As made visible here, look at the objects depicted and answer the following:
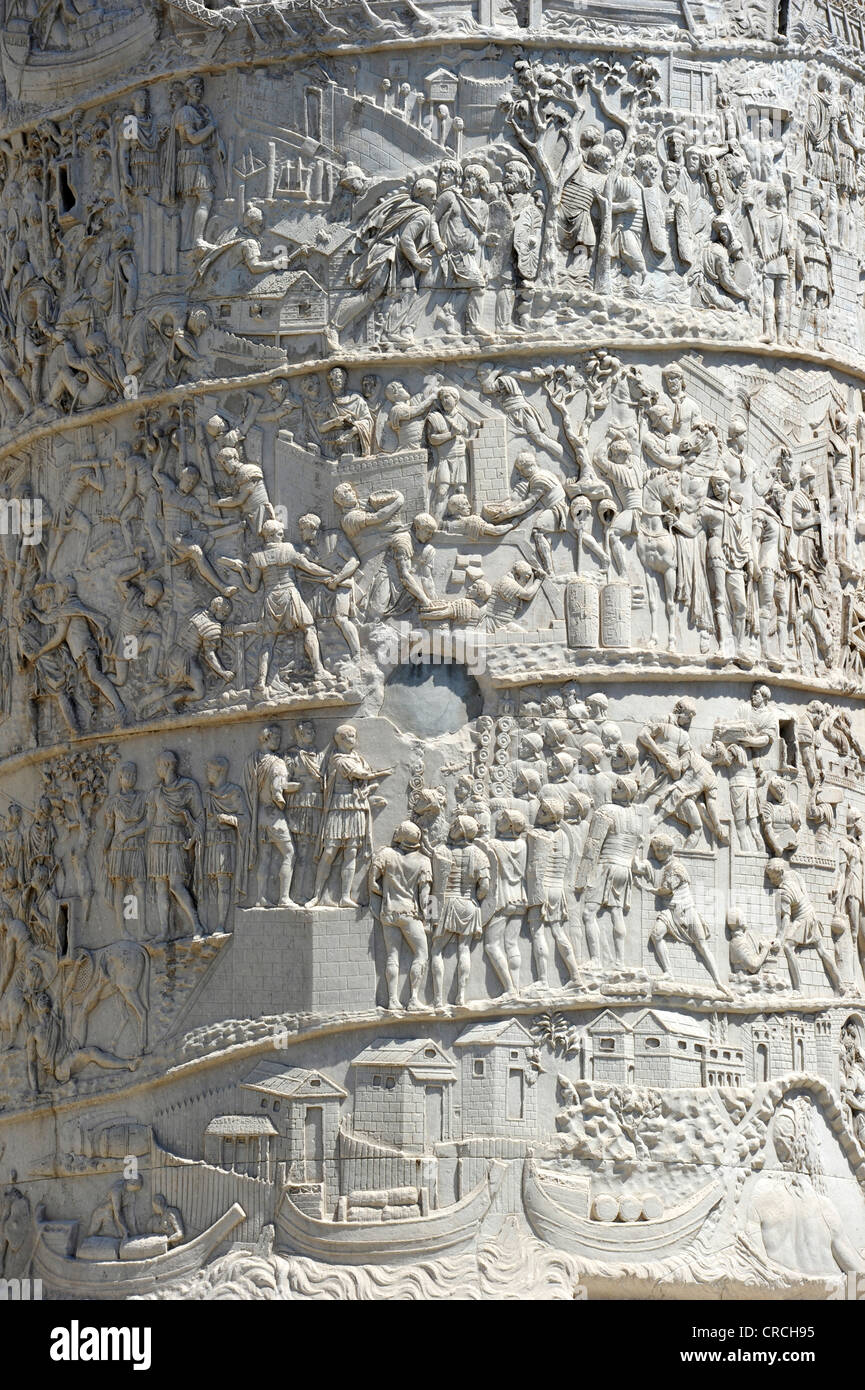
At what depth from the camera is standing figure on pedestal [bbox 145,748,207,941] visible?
15.4m

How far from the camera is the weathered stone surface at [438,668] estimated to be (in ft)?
49.0

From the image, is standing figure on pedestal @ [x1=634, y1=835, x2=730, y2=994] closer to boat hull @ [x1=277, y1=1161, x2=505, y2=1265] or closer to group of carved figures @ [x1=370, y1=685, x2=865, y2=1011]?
group of carved figures @ [x1=370, y1=685, x2=865, y2=1011]

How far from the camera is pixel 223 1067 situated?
15164mm

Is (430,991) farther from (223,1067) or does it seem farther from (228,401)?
(228,401)

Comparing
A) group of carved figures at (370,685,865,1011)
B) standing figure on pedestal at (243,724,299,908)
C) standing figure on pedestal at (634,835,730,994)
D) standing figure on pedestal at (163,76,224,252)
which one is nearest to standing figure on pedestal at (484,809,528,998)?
group of carved figures at (370,685,865,1011)

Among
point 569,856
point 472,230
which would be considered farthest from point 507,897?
point 472,230

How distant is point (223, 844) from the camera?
Answer: 1534 centimetres

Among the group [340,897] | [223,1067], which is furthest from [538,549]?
[223,1067]

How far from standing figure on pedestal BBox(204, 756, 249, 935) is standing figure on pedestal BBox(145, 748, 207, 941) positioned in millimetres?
64

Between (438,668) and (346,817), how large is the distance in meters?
0.83

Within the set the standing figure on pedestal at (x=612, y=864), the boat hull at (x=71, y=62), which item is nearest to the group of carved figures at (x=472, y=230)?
the boat hull at (x=71, y=62)

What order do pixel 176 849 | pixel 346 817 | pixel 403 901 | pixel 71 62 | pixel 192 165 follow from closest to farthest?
pixel 403 901
pixel 346 817
pixel 176 849
pixel 192 165
pixel 71 62

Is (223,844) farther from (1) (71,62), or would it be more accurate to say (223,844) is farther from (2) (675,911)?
(1) (71,62)

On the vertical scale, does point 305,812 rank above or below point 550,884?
above
